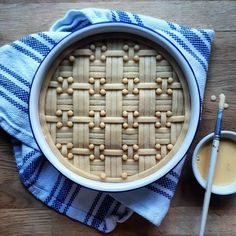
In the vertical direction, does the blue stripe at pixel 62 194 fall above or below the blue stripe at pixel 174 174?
below

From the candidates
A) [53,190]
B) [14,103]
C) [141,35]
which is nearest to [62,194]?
[53,190]

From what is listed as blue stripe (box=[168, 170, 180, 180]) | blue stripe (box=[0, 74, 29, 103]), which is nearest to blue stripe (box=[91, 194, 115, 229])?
blue stripe (box=[168, 170, 180, 180])

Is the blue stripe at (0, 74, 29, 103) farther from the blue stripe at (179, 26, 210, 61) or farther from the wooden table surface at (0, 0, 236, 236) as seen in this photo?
the blue stripe at (179, 26, 210, 61)

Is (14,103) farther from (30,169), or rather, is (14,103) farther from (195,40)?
(195,40)

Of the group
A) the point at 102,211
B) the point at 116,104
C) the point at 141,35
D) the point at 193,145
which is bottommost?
the point at 102,211

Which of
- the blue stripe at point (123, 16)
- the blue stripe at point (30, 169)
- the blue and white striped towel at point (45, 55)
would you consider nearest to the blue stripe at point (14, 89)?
the blue and white striped towel at point (45, 55)

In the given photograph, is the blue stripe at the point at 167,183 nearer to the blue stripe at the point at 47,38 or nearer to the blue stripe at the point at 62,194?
the blue stripe at the point at 62,194

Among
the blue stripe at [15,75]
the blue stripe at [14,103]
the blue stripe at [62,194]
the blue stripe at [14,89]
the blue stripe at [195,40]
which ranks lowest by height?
the blue stripe at [62,194]
